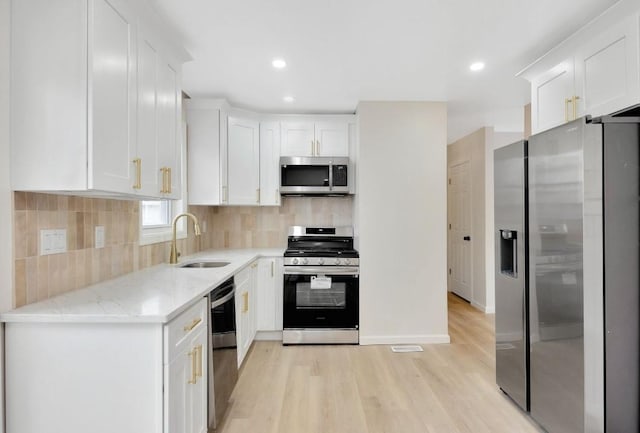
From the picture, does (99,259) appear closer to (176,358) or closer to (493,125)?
(176,358)

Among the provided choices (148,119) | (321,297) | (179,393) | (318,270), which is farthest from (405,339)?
(148,119)

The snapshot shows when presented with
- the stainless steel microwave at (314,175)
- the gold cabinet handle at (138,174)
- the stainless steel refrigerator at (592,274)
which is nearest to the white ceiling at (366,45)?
the stainless steel microwave at (314,175)

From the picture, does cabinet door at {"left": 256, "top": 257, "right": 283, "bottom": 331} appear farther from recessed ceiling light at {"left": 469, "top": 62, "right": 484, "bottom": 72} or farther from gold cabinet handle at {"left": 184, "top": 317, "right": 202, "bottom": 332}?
recessed ceiling light at {"left": 469, "top": 62, "right": 484, "bottom": 72}

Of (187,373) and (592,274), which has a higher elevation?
(592,274)

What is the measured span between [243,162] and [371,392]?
8.32 ft

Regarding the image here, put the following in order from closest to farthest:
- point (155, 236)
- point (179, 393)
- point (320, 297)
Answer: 1. point (179, 393)
2. point (155, 236)
3. point (320, 297)

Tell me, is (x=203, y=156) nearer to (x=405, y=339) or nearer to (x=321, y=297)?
(x=321, y=297)

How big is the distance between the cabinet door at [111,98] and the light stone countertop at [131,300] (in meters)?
0.51

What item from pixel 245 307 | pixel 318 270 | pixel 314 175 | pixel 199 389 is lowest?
pixel 199 389

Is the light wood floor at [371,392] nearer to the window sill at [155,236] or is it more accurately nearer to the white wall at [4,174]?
the window sill at [155,236]

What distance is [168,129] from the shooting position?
2.11 metres

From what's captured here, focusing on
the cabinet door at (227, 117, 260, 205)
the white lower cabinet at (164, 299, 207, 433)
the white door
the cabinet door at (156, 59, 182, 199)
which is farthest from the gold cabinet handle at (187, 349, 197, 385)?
the white door

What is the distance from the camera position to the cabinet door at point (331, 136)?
3.85 meters

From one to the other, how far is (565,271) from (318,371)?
199cm
